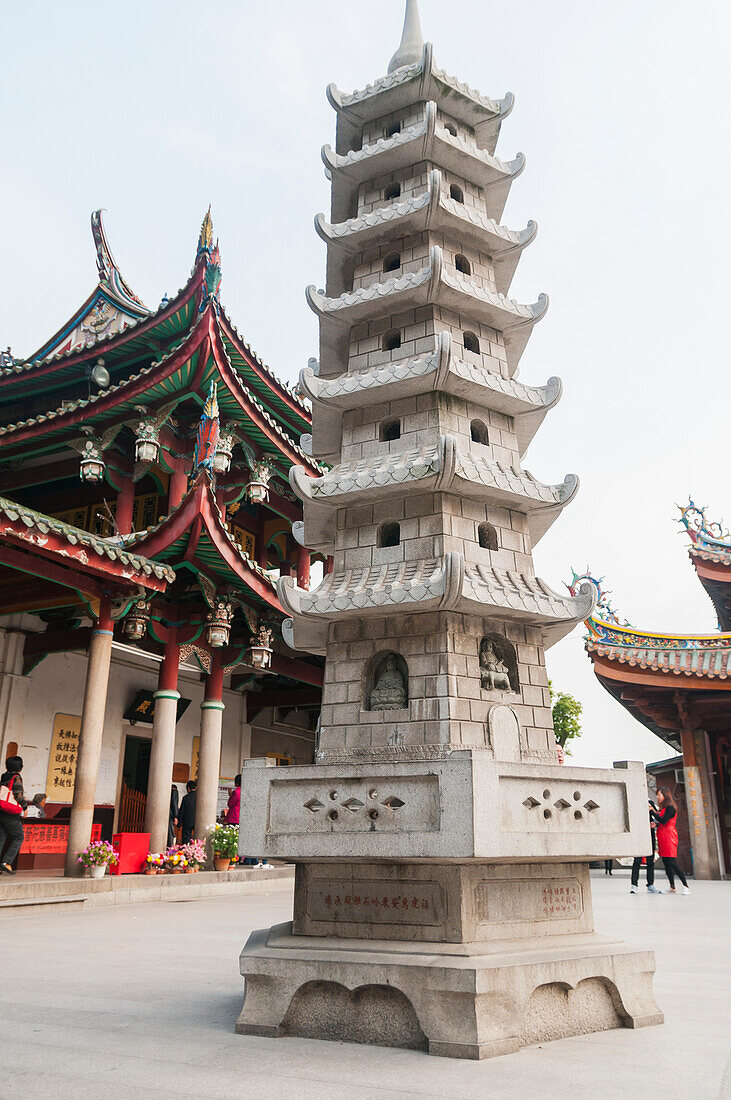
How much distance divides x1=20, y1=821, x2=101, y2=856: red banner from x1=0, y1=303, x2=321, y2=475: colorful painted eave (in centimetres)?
691

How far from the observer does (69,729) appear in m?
16.2

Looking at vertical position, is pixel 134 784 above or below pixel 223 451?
below

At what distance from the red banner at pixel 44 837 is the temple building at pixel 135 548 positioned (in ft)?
0.79

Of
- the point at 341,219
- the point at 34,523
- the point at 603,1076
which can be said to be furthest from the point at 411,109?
the point at 603,1076

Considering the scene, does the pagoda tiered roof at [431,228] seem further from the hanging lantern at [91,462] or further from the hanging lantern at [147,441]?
the hanging lantern at [91,462]

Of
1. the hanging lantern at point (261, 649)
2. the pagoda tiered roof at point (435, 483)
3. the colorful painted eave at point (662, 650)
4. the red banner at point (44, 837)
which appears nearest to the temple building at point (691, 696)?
the colorful painted eave at point (662, 650)

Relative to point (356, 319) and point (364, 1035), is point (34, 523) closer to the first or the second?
point (356, 319)

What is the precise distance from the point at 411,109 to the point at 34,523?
22.2 feet

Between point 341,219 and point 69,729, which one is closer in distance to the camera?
point 341,219

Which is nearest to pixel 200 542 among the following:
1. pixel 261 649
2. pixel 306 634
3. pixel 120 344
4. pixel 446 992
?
pixel 261 649

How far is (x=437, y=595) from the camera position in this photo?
606 cm

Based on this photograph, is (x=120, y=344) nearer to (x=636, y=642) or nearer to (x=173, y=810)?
(x=173, y=810)

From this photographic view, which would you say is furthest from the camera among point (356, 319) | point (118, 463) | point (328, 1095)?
point (118, 463)

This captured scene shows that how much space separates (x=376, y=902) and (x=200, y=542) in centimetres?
910
